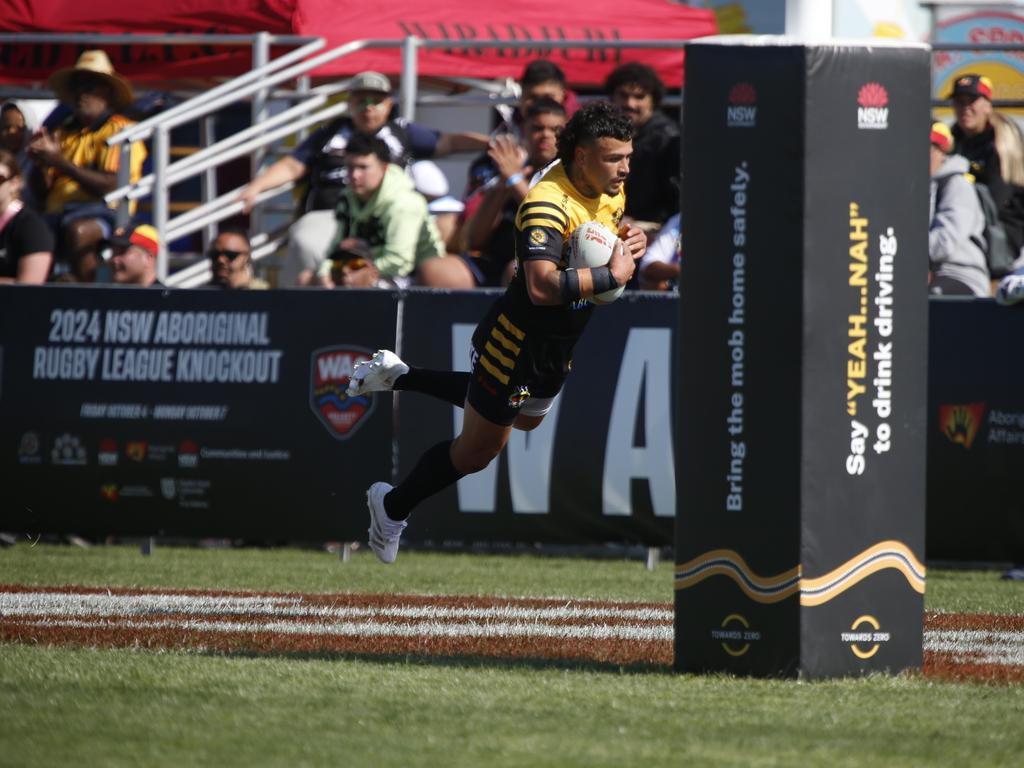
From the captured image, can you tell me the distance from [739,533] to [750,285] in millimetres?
819

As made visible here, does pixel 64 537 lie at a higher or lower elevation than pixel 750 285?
lower

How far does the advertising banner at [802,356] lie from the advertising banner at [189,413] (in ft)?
18.5

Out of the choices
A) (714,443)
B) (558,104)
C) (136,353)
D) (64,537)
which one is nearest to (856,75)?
(714,443)

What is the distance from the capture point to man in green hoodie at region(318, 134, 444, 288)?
12.4 m

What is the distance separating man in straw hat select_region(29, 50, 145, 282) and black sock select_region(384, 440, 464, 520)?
6.37 meters

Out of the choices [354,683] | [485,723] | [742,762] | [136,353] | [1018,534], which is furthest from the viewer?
[136,353]

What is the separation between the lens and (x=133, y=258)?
12727 millimetres

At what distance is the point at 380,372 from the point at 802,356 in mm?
3165

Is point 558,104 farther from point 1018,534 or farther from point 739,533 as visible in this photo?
point 739,533

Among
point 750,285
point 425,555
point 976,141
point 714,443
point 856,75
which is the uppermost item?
point 976,141

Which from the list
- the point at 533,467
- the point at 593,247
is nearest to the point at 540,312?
the point at 593,247

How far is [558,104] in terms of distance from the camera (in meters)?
11.9

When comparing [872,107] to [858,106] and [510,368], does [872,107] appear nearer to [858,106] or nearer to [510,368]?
[858,106]

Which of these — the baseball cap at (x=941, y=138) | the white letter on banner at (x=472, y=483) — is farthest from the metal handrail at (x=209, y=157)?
the baseball cap at (x=941, y=138)
